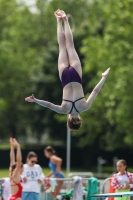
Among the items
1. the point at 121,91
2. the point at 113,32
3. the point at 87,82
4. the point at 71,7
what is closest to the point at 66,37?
the point at 121,91

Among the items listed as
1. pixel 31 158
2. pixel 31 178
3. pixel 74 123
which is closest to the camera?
pixel 74 123

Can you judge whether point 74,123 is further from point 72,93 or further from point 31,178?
point 31,178

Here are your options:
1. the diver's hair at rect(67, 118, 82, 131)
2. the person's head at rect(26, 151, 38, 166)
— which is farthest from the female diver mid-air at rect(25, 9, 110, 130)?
the person's head at rect(26, 151, 38, 166)

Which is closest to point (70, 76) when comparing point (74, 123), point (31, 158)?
point (74, 123)

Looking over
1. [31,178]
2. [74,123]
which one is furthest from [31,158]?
[74,123]

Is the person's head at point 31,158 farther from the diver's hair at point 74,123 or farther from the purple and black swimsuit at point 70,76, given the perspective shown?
the purple and black swimsuit at point 70,76

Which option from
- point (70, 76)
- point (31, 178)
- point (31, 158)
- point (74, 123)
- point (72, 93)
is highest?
point (70, 76)

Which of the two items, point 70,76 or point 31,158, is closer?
point 70,76

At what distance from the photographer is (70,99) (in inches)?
442

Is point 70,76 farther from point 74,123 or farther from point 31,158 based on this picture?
point 31,158

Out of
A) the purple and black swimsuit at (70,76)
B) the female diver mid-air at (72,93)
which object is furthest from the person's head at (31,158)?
the purple and black swimsuit at (70,76)

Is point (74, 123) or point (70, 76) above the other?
point (70, 76)

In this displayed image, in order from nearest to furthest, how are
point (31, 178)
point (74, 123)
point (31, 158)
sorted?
point (74, 123), point (31, 158), point (31, 178)

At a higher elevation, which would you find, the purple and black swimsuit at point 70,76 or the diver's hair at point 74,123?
the purple and black swimsuit at point 70,76
